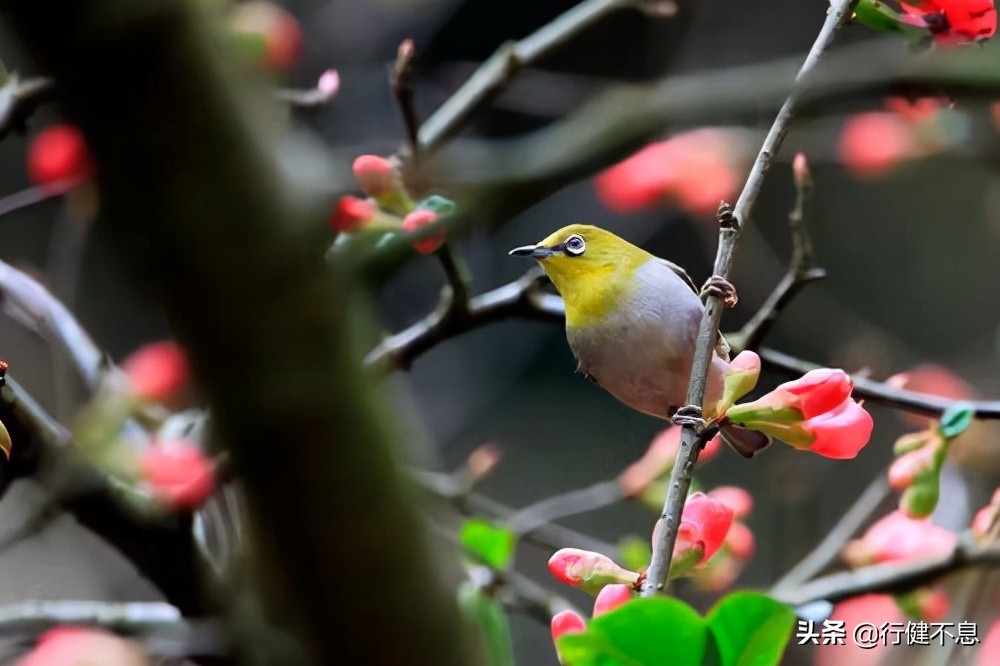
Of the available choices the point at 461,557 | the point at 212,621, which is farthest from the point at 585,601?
the point at 212,621

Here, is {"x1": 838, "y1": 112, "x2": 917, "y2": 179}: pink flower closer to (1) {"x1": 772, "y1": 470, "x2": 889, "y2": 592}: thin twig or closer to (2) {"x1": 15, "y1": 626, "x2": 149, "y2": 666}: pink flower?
(1) {"x1": 772, "y1": 470, "x2": 889, "y2": 592}: thin twig

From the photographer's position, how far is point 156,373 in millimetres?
450

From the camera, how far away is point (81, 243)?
1.59ft

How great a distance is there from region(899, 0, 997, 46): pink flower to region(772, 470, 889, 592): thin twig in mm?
237

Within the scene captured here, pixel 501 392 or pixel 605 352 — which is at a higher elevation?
pixel 605 352

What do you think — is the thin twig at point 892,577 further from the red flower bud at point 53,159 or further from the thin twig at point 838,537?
the red flower bud at point 53,159

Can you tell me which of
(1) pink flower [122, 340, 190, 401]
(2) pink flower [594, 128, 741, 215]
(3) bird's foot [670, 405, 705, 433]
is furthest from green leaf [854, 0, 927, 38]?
(1) pink flower [122, 340, 190, 401]

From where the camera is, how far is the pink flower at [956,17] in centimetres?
26

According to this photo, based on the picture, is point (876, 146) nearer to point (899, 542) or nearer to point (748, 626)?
point (899, 542)

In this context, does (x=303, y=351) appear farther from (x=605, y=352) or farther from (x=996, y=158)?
(x=996, y=158)

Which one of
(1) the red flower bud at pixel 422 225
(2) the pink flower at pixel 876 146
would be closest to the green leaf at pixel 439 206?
(1) the red flower bud at pixel 422 225

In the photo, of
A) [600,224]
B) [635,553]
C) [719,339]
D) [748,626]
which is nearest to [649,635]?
[748,626]

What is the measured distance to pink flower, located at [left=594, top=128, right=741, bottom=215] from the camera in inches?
18.8

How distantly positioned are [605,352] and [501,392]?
22cm
